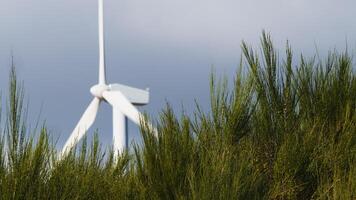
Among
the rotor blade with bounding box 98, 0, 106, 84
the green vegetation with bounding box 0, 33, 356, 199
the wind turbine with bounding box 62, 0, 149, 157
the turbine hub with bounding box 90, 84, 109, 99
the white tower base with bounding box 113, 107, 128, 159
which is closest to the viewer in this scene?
the green vegetation with bounding box 0, 33, 356, 199

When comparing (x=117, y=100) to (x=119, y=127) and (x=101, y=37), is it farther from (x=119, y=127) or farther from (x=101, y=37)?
(x=101, y=37)

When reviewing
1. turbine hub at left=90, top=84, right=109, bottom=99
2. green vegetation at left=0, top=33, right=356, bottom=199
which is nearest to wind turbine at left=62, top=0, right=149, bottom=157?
turbine hub at left=90, top=84, right=109, bottom=99

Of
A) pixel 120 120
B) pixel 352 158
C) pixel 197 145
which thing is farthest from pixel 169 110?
pixel 120 120

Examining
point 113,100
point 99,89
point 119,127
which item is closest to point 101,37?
point 99,89

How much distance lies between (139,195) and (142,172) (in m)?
0.31

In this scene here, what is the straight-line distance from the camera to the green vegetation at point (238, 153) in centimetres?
840

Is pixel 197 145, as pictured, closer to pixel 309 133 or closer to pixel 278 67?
pixel 309 133

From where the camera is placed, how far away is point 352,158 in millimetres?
10094

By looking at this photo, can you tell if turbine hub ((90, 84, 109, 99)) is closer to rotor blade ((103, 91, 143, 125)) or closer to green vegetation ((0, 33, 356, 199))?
rotor blade ((103, 91, 143, 125))

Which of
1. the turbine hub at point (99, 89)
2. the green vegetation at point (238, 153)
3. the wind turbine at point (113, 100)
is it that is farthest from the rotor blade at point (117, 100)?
the green vegetation at point (238, 153)

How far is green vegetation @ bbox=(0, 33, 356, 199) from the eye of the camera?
840cm

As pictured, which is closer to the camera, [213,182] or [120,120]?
[213,182]

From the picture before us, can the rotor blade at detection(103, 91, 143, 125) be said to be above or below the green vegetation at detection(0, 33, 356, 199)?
above

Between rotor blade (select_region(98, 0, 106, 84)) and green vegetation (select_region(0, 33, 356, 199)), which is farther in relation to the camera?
rotor blade (select_region(98, 0, 106, 84))
